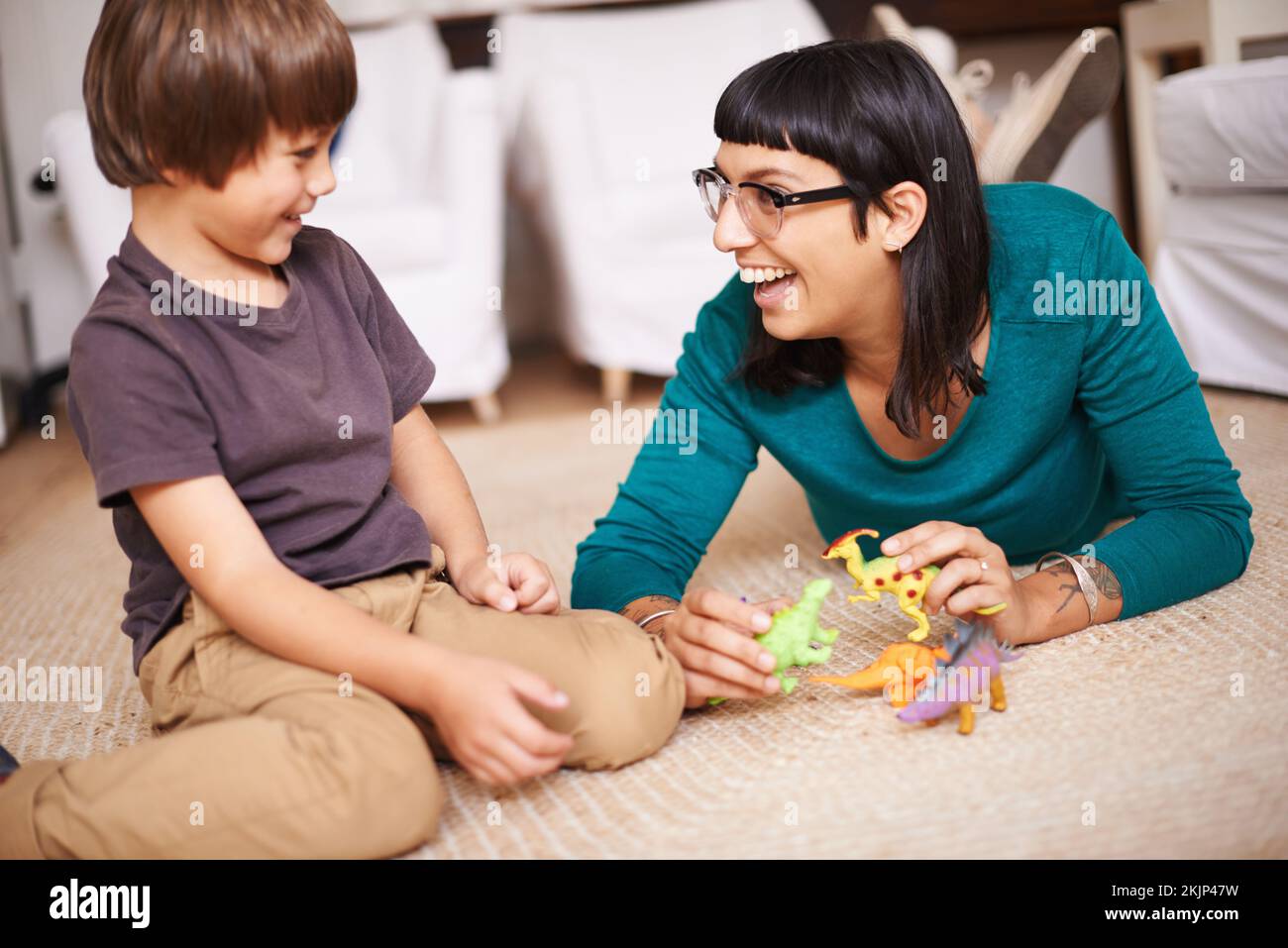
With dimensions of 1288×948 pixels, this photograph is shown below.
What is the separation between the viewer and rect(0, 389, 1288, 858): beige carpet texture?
0.83m

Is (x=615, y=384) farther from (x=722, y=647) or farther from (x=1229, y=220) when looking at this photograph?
(x=722, y=647)

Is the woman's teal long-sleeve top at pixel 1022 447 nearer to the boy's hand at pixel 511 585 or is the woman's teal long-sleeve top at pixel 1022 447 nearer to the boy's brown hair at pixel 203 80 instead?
the boy's hand at pixel 511 585

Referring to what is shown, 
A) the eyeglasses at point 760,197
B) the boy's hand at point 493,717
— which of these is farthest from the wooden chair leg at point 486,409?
the boy's hand at point 493,717

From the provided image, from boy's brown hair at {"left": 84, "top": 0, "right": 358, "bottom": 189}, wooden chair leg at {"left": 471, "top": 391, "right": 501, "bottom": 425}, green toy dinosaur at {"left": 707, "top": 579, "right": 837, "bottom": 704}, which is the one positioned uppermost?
boy's brown hair at {"left": 84, "top": 0, "right": 358, "bottom": 189}

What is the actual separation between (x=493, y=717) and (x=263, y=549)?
21 cm

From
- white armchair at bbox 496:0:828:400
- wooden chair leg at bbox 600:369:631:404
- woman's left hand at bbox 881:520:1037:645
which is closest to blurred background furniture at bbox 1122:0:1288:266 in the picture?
white armchair at bbox 496:0:828:400

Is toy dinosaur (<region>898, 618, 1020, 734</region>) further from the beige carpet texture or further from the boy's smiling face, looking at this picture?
the boy's smiling face

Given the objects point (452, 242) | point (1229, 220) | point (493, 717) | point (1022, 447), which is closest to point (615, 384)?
point (452, 242)

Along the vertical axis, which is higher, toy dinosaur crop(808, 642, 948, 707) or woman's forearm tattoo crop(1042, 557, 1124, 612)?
toy dinosaur crop(808, 642, 948, 707)

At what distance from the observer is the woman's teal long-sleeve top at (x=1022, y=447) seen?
1157mm

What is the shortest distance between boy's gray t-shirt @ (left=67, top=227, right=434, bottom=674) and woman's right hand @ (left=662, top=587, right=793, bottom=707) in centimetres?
22

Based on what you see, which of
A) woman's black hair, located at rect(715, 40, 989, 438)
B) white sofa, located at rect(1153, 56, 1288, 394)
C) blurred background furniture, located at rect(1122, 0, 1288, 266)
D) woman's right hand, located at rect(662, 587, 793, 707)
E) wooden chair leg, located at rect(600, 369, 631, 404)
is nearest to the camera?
woman's right hand, located at rect(662, 587, 793, 707)

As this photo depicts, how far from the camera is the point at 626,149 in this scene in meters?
2.68

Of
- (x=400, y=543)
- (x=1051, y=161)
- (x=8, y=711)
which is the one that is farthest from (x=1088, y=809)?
(x=1051, y=161)
